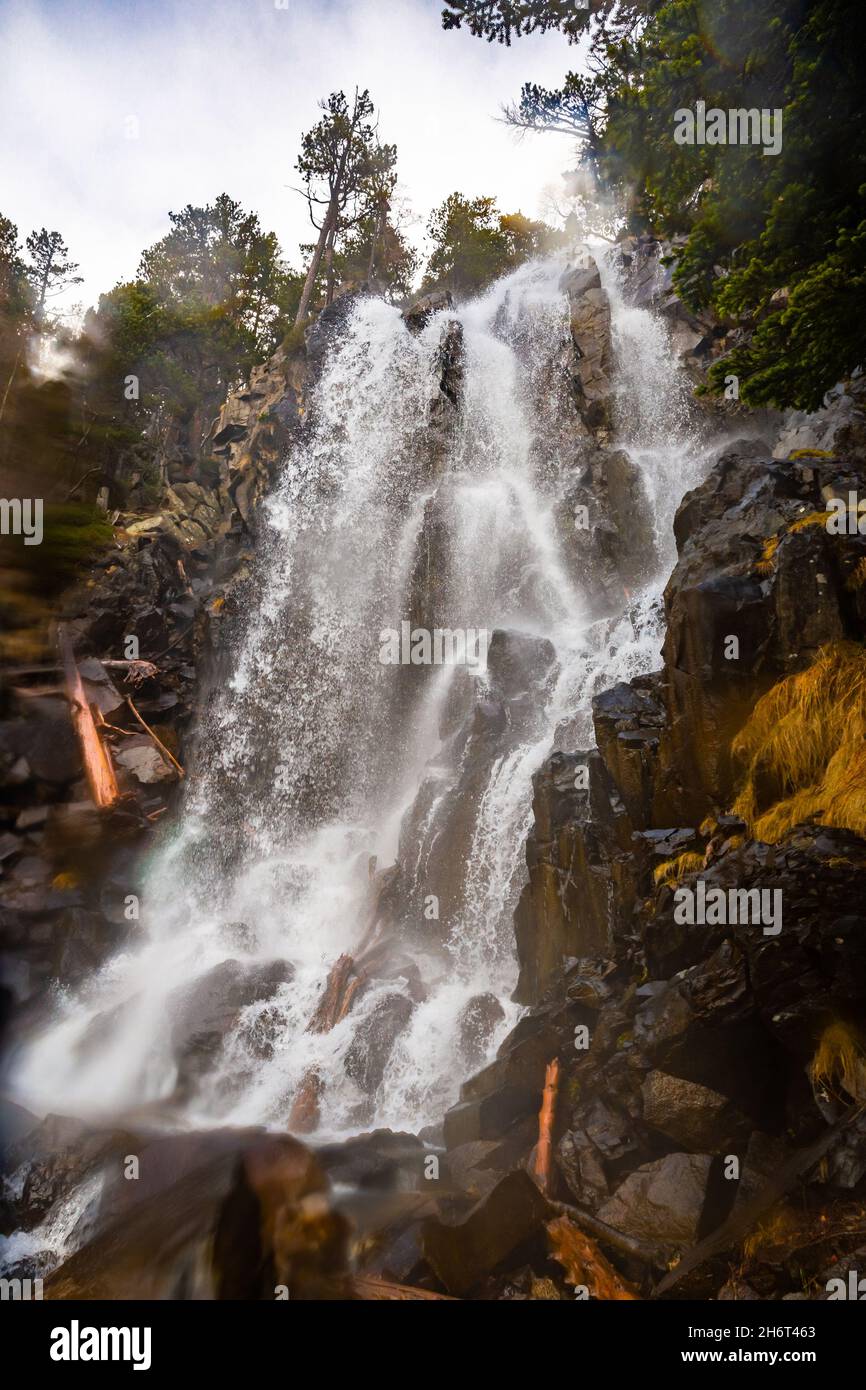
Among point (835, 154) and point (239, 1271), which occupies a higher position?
point (835, 154)

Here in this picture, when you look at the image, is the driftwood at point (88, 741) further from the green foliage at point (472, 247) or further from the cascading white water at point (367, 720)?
the green foliage at point (472, 247)

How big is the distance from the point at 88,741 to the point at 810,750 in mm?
17385

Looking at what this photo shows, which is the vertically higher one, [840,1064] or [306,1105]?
[840,1064]

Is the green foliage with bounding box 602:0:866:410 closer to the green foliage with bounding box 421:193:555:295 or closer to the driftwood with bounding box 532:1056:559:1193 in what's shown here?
the driftwood with bounding box 532:1056:559:1193

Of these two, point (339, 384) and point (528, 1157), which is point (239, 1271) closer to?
point (528, 1157)

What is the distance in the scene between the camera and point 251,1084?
12.1 meters

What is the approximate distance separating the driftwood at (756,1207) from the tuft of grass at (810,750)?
8.60 feet

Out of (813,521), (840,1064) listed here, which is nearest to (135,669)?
(813,521)

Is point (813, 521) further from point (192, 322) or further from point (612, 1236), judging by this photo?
point (192, 322)

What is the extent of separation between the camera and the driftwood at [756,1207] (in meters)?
5.68

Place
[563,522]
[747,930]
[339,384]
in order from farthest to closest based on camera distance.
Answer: [339,384]
[563,522]
[747,930]

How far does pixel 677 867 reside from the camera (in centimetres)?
820
